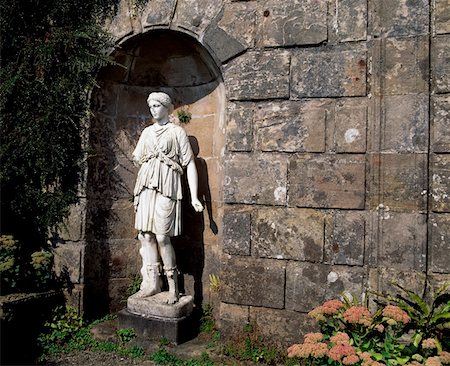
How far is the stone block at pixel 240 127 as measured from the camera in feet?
13.2

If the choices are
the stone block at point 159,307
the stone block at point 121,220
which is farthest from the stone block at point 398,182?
the stone block at point 121,220

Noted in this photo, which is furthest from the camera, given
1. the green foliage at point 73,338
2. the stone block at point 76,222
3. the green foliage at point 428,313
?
the stone block at point 76,222

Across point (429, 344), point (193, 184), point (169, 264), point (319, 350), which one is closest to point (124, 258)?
point (169, 264)

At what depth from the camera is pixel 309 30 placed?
3842 millimetres

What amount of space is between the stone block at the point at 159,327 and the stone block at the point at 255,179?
1.26 metres

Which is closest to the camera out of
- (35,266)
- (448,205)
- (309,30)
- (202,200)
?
(448,205)

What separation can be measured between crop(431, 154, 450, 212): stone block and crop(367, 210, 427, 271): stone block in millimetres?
142

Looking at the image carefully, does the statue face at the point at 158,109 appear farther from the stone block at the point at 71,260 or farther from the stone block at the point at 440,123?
the stone block at the point at 440,123

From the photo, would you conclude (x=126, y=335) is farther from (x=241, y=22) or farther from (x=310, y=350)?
(x=241, y=22)

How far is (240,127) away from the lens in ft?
13.3

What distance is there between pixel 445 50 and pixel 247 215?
6.70ft

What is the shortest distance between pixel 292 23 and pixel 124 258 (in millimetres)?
2970

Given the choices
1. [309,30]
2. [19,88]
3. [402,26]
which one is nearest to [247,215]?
[309,30]

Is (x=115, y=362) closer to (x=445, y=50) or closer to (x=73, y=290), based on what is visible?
(x=73, y=290)
